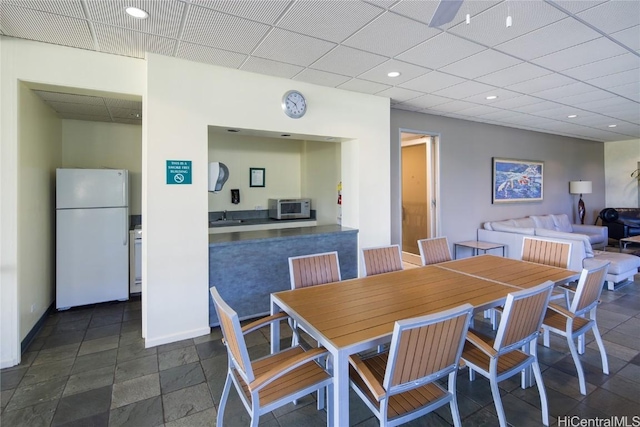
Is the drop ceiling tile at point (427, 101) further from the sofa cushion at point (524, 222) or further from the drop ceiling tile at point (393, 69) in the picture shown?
the sofa cushion at point (524, 222)

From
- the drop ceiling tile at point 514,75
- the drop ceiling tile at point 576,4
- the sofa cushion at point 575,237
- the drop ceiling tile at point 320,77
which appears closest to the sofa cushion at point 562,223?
the sofa cushion at point 575,237

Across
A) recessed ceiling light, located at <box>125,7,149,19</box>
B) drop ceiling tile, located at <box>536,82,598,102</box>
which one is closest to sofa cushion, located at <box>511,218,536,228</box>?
drop ceiling tile, located at <box>536,82,598,102</box>

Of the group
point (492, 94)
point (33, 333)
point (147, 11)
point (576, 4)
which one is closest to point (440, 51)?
point (576, 4)

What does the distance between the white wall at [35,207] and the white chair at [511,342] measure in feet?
11.7

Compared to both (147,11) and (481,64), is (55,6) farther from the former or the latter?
(481,64)

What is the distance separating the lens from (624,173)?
812 centimetres

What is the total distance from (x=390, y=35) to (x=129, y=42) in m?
2.14

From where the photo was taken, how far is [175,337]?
306cm

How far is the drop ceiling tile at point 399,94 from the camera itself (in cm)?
396

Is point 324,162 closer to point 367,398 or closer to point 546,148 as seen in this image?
point 367,398

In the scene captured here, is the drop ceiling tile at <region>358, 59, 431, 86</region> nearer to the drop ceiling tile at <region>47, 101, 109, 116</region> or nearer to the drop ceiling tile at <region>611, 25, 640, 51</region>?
the drop ceiling tile at <region>611, 25, 640, 51</region>

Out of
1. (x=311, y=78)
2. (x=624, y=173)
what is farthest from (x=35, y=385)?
(x=624, y=173)

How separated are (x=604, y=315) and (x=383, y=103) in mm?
3566

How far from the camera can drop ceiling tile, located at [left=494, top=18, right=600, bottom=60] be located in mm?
2459
